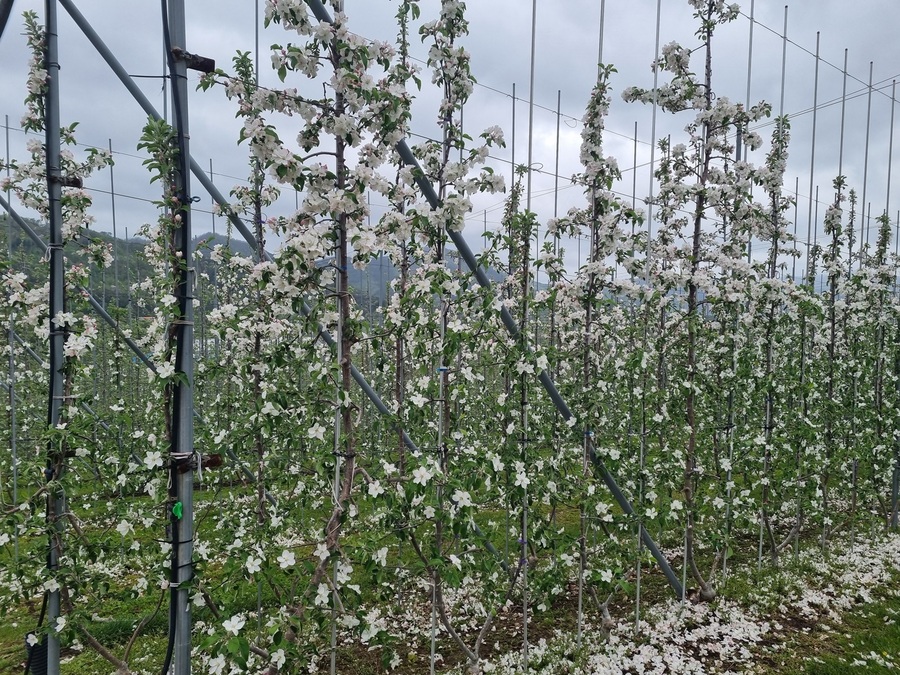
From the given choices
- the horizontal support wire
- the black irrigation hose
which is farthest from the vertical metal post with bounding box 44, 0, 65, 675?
the horizontal support wire

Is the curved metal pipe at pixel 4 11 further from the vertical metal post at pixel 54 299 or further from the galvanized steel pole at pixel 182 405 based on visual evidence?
the galvanized steel pole at pixel 182 405

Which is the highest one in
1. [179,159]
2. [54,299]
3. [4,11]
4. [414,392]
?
[4,11]

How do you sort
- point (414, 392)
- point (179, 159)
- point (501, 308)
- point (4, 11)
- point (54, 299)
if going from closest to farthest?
point (179, 159) → point (4, 11) → point (54, 299) → point (501, 308) → point (414, 392)

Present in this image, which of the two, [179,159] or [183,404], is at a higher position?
[179,159]

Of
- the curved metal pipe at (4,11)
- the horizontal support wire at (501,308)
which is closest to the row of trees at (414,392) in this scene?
the horizontal support wire at (501,308)

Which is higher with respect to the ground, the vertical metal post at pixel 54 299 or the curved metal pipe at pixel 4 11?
the curved metal pipe at pixel 4 11

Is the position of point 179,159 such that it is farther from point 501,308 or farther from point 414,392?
point 414,392

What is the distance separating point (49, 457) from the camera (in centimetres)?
334

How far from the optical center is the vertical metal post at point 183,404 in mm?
2574

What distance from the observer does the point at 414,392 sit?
17.7 ft

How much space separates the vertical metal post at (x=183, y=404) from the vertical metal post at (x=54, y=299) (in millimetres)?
1216

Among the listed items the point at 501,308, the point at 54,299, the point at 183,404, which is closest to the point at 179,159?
the point at 183,404

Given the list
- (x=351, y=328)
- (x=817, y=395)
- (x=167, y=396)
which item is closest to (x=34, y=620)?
(x=167, y=396)

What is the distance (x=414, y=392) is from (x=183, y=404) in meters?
2.94
